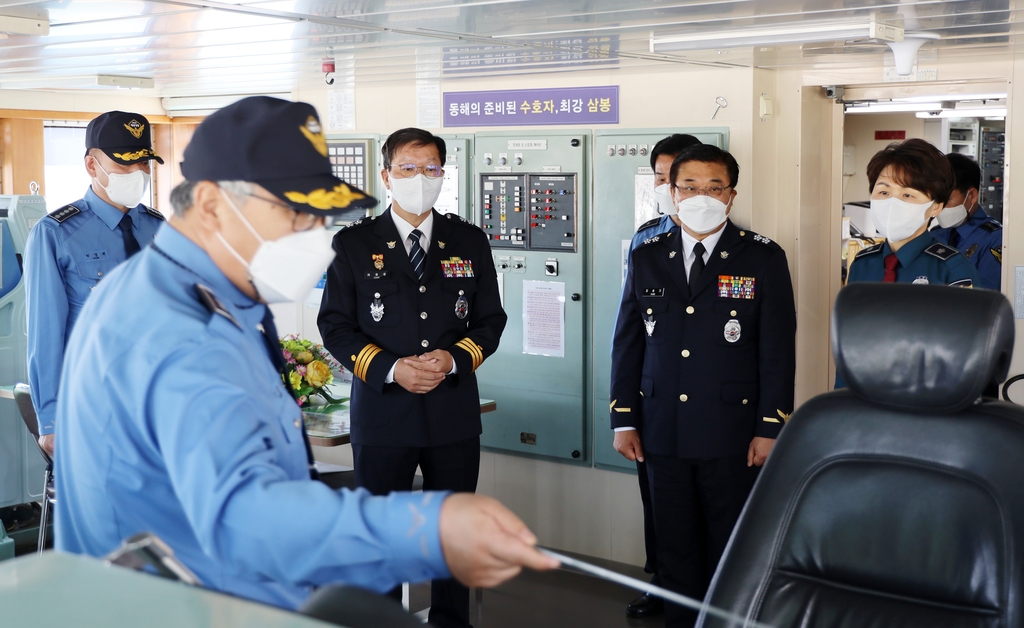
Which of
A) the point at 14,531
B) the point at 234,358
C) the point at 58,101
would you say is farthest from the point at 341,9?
the point at 58,101

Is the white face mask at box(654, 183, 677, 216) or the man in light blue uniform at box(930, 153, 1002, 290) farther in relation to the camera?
the man in light blue uniform at box(930, 153, 1002, 290)

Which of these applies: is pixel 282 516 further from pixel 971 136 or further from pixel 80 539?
pixel 971 136

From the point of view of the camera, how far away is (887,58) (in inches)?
155

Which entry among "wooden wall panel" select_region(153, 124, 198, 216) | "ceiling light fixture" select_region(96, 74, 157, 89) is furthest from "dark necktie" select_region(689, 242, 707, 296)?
"wooden wall panel" select_region(153, 124, 198, 216)

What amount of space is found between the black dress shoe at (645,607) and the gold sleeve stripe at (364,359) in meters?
1.55

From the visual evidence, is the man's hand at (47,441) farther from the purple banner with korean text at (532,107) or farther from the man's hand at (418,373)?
the purple banner with korean text at (532,107)

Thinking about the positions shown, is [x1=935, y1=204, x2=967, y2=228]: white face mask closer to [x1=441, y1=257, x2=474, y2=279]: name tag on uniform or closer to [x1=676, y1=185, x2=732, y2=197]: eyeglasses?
[x1=676, y1=185, x2=732, y2=197]: eyeglasses

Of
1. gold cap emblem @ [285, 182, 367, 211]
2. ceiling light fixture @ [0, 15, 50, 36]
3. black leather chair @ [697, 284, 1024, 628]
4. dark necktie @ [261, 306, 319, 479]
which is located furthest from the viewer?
ceiling light fixture @ [0, 15, 50, 36]

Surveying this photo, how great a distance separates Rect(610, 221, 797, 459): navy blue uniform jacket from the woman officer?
344 mm

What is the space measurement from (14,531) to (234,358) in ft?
14.2

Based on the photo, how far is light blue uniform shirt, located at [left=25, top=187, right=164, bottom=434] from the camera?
3316 millimetres

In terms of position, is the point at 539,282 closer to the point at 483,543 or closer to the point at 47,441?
the point at 47,441

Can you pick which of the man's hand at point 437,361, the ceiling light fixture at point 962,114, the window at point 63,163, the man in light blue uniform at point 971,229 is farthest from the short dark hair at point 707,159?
the window at point 63,163

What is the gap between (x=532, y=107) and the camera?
469 cm
